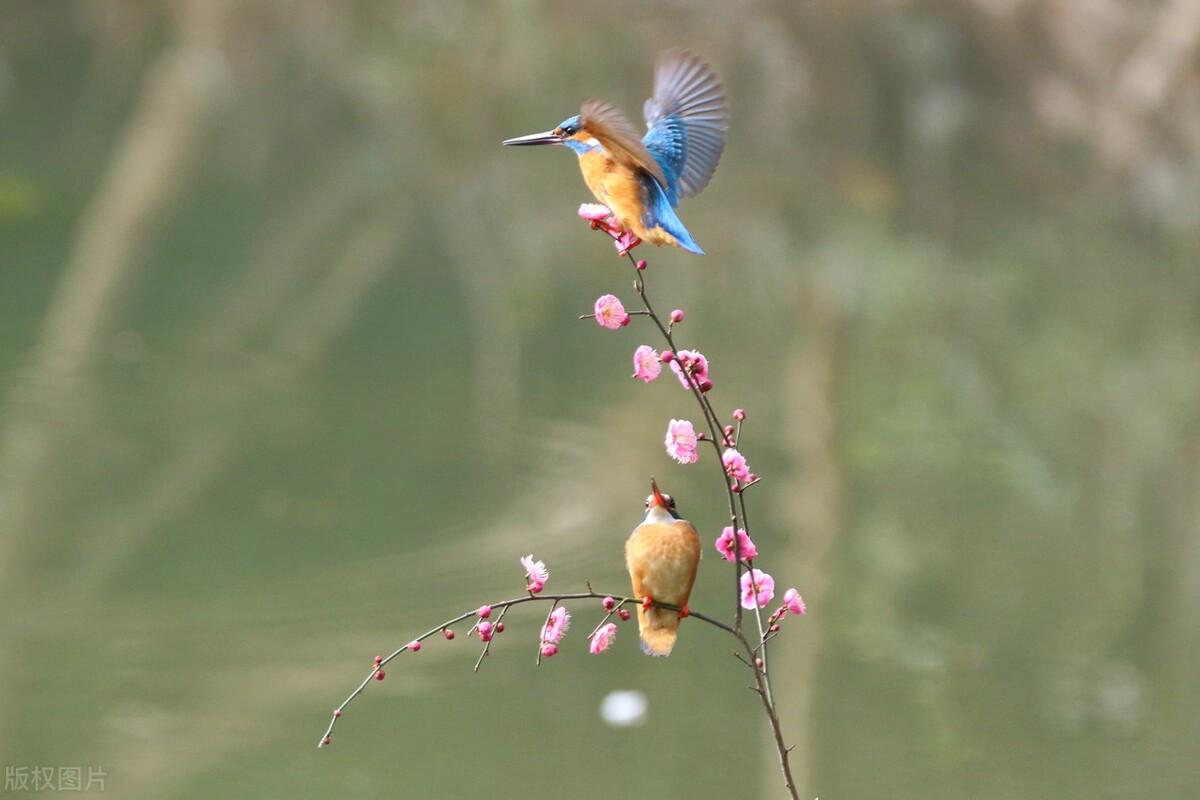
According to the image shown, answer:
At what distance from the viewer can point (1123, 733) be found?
2602 millimetres

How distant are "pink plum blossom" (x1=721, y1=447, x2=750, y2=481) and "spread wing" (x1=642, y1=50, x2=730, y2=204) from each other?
194mm

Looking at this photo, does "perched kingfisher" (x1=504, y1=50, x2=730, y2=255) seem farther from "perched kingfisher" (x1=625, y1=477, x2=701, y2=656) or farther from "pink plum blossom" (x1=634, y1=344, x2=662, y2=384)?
"perched kingfisher" (x1=625, y1=477, x2=701, y2=656)

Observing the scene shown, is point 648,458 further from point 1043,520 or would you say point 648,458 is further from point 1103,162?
point 1103,162

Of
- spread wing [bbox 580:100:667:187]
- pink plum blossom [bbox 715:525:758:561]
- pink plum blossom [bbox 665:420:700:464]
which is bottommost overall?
pink plum blossom [bbox 715:525:758:561]

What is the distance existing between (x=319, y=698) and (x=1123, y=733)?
1193mm

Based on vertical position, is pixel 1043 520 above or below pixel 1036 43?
below

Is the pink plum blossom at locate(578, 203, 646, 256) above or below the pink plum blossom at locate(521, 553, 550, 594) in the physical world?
above

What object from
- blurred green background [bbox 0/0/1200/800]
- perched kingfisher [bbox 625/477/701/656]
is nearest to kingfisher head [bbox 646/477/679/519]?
perched kingfisher [bbox 625/477/701/656]

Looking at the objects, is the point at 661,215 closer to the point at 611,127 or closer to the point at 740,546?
the point at 611,127

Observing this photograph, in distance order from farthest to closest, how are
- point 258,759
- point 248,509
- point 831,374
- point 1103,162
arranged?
point 1103,162
point 831,374
point 248,509
point 258,759

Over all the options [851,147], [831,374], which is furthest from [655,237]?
[851,147]

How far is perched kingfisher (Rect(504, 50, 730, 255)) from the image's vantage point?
0.98 m

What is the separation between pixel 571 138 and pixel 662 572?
26 centimetres

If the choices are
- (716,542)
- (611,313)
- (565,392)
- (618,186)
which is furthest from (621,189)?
(565,392)
